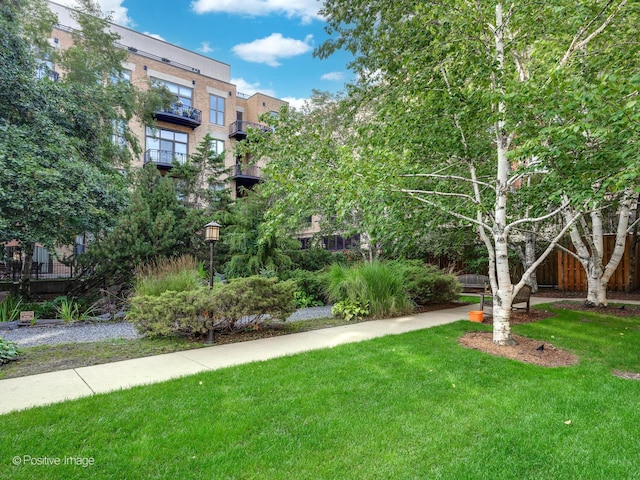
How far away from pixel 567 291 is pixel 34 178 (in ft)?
50.8

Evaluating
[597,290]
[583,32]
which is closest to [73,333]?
[583,32]

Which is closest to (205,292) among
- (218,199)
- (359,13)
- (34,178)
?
(34,178)

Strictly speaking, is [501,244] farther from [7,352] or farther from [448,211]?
[7,352]

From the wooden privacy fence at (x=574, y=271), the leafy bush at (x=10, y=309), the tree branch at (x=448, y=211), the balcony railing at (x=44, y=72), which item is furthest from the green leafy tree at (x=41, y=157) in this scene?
the wooden privacy fence at (x=574, y=271)

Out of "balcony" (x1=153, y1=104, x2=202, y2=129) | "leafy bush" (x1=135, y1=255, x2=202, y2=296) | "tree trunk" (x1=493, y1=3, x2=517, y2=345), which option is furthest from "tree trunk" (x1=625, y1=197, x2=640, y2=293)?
"balcony" (x1=153, y1=104, x2=202, y2=129)

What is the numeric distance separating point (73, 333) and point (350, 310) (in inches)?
209

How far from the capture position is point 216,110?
22.8m

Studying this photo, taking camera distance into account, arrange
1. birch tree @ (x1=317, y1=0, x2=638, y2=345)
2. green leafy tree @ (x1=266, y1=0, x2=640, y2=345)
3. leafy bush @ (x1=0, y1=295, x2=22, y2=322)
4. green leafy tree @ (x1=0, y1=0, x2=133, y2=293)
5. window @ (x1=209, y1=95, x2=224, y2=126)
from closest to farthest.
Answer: green leafy tree @ (x1=266, y1=0, x2=640, y2=345)
birch tree @ (x1=317, y1=0, x2=638, y2=345)
green leafy tree @ (x1=0, y1=0, x2=133, y2=293)
leafy bush @ (x1=0, y1=295, x2=22, y2=322)
window @ (x1=209, y1=95, x2=224, y2=126)

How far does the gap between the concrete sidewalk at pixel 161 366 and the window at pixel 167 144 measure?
1716 cm

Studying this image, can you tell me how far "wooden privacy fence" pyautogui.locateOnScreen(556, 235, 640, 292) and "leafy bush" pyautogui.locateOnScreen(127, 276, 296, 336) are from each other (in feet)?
35.0

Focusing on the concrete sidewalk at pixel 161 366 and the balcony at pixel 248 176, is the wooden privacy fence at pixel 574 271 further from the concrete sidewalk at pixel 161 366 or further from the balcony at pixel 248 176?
the balcony at pixel 248 176

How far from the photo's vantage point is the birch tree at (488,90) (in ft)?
14.7

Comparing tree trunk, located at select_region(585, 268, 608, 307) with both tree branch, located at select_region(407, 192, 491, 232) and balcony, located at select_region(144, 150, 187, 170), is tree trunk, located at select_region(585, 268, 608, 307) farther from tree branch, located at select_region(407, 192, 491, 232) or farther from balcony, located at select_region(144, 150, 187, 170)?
balcony, located at select_region(144, 150, 187, 170)

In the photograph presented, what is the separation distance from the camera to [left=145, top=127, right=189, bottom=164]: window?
65.7ft
